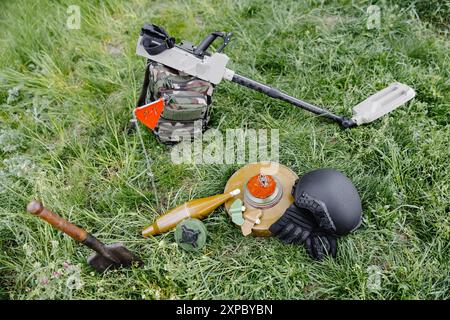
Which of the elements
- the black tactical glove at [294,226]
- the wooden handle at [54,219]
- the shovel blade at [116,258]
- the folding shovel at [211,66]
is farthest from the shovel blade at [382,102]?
the wooden handle at [54,219]

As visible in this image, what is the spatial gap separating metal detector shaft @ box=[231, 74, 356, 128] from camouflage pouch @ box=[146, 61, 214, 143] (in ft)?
0.81

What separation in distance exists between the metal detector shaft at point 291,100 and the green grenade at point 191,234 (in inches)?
36.8

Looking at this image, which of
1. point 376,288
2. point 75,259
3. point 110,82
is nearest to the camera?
point 376,288

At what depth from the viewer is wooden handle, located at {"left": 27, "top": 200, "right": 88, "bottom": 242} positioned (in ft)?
6.07

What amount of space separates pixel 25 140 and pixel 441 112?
9.23ft

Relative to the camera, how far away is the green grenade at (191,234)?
244 cm

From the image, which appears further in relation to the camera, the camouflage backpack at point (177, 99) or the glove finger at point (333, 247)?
the camouflage backpack at point (177, 99)

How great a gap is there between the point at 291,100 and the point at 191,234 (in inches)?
43.1

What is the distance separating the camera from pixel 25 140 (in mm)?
3143

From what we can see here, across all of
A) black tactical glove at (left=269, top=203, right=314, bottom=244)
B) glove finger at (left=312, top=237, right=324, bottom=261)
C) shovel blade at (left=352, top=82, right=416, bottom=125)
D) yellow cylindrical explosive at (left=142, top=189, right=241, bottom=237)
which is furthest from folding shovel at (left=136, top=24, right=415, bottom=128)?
glove finger at (left=312, top=237, right=324, bottom=261)

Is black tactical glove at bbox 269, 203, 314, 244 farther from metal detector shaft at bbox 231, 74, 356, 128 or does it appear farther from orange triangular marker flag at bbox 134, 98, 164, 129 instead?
orange triangular marker flag at bbox 134, 98, 164, 129

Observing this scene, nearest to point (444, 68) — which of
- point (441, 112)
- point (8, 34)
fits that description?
point (441, 112)

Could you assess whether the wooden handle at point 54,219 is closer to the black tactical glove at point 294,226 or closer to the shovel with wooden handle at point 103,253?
the shovel with wooden handle at point 103,253

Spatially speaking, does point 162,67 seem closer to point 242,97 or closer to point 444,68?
point 242,97
